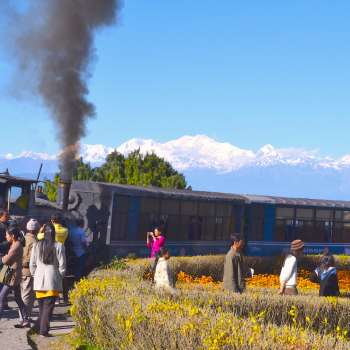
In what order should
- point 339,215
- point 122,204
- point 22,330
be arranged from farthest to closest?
point 339,215 < point 122,204 < point 22,330

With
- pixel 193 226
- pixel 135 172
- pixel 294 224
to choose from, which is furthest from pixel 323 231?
pixel 135 172

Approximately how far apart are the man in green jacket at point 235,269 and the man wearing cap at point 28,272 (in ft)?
11.6

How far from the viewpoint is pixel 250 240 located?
2811 cm

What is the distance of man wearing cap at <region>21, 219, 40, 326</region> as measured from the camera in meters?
12.0

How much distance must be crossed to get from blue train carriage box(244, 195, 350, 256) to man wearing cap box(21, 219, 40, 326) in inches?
668

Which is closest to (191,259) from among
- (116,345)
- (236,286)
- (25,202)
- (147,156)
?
(25,202)

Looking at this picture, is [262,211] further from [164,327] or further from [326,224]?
[164,327]

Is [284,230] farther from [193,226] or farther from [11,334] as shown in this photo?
[11,334]

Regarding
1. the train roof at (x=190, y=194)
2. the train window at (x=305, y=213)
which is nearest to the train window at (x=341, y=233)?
the train roof at (x=190, y=194)

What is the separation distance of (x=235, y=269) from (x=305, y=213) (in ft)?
63.0

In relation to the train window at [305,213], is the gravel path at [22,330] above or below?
below

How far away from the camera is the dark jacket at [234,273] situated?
1131cm

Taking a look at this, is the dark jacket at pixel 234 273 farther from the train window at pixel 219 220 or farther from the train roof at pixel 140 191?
the train window at pixel 219 220

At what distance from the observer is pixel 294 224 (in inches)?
1170
